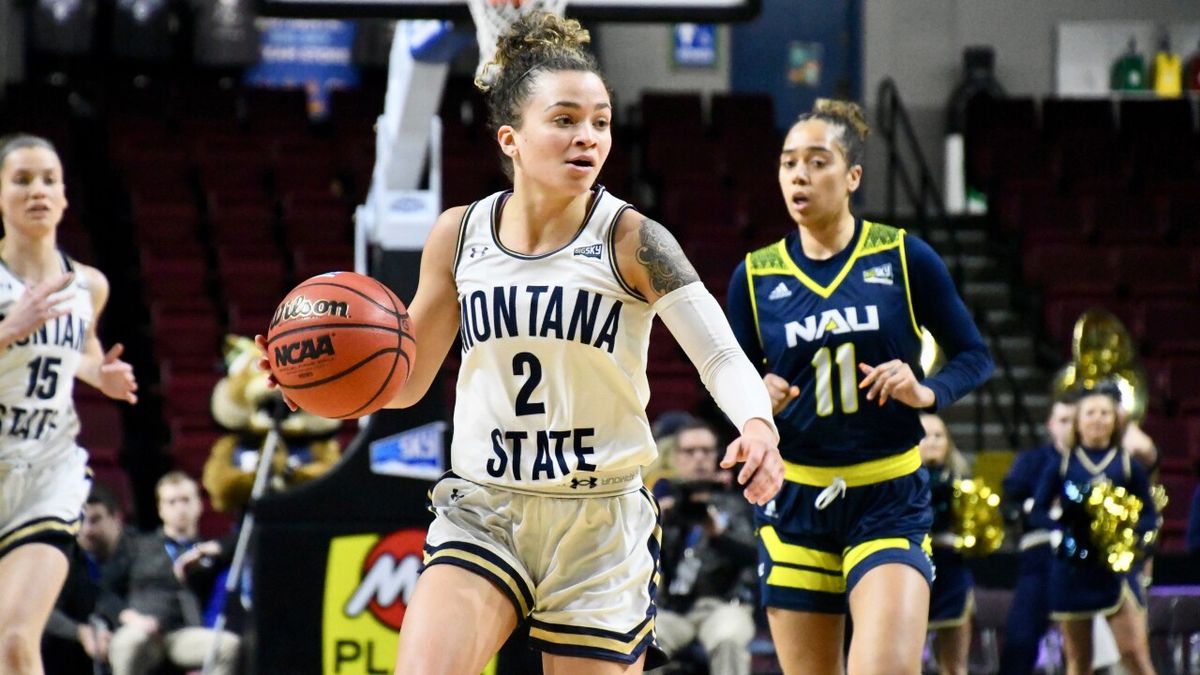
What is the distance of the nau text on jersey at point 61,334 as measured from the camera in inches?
220

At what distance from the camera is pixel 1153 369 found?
497 inches

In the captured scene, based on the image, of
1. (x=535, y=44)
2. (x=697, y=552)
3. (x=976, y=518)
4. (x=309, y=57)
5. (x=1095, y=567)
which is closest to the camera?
(x=535, y=44)

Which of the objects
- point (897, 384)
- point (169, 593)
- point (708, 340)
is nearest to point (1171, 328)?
point (169, 593)

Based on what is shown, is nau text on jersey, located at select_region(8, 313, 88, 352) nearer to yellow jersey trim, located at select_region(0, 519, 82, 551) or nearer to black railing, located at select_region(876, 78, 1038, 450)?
yellow jersey trim, located at select_region(0, 519, 82, 551)

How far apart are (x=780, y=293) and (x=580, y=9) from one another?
2.15 meters

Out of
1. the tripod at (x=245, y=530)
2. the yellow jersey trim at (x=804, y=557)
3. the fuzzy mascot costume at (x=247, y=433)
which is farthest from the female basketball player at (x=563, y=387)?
the fuzzy mascot costume at (x=247, y=433)

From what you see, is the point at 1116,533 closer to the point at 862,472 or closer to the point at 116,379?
the point at 862,472

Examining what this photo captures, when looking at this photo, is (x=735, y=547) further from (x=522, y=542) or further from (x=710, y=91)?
(x=710, y=91)

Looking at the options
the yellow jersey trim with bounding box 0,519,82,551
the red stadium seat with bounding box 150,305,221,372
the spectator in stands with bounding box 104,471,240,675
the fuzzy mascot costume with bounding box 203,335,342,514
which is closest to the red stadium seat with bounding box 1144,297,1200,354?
the fuzzy mascot costume with bounding box 203,335,342,514

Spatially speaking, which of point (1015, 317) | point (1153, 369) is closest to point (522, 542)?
point (1153, 369)

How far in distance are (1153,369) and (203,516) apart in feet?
23.7

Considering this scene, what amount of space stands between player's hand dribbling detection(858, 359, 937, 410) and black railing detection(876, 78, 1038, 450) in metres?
7.44

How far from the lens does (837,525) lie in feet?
15.9

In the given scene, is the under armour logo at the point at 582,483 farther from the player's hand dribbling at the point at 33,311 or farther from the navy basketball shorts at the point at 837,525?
the player's hand dribbling at the point at 33,311
